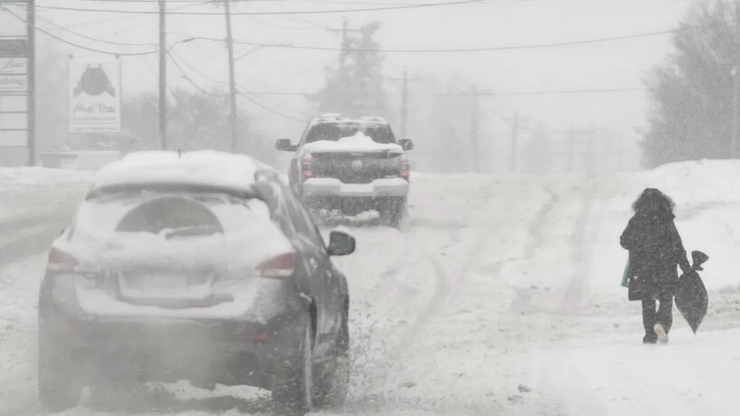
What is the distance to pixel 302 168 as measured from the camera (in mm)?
17984

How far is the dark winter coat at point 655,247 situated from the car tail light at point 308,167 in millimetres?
8476

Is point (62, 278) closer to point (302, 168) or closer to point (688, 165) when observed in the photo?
point (302, 168)

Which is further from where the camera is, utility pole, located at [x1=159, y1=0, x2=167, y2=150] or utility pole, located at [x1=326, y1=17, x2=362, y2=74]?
utility pole, located at [x1=326, y1=17, x2=362, y2=74]

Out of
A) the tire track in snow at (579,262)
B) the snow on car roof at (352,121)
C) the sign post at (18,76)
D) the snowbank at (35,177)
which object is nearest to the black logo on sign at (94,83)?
the sign post at (18,76)

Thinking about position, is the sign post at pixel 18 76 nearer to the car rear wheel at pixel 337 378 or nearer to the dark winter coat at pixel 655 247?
the dark winter coat at pixel 655 247

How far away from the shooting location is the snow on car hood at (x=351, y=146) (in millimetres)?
17953

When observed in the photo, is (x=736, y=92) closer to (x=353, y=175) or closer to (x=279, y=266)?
(x=353, y=175)

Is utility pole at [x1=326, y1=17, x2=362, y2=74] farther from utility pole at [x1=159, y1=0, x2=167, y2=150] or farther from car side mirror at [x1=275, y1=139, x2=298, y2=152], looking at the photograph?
car side mirror at [x1=275, y1=139, x2=298, y2=152]

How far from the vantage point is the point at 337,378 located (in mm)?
7602

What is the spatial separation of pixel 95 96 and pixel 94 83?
749 millimetres

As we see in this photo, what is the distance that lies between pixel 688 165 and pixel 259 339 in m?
25.5

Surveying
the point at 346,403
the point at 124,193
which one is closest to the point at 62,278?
the point at 124,193

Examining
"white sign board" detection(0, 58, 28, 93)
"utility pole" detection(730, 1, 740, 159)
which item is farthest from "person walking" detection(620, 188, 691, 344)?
"white sign board" detection(0, 58, 28, 93)

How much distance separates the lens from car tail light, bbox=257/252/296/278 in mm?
6297
